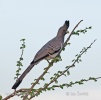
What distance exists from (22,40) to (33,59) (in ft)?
2.63

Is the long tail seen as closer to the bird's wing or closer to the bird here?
the bird

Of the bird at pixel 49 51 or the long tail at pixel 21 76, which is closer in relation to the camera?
the long tail at pixel 21 76

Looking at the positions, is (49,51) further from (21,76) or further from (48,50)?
(21,76)

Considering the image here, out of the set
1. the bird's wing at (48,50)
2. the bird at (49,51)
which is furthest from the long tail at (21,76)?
the bird's wing at (48,50)

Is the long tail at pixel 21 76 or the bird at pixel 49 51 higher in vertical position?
the bird at pixel 49 51

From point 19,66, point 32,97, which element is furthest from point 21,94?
point 19,66

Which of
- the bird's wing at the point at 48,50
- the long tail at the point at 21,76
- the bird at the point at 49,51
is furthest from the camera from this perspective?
the bird's wing at the point at 48,50

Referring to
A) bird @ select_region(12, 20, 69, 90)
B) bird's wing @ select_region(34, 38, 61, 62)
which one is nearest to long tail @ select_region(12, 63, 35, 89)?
bird @ select_region(12, 20, 69, 90)

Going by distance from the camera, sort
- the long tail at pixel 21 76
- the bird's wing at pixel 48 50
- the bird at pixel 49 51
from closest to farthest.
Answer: the long tail at pixel 21 76 → the bird at pixel 49 51 → the bird's wing at pixel 48 50

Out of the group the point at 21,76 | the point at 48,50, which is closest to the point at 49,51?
the point at 48,50

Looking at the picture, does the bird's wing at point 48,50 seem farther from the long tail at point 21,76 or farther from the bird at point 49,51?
the long tail at point 21,76

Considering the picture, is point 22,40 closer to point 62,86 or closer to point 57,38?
point 57,38

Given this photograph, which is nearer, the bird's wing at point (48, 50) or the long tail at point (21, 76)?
the long tail at point (21, 76)

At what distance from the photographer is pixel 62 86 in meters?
7.04
